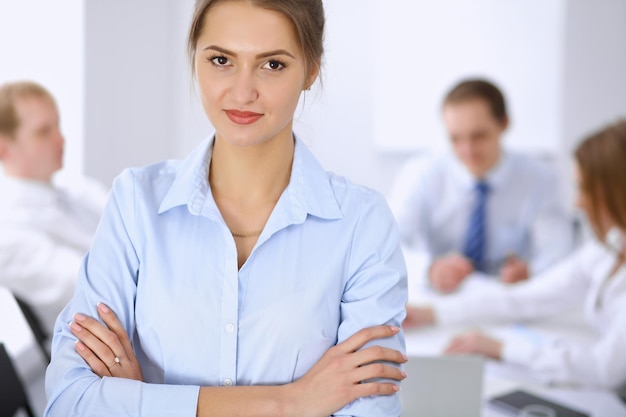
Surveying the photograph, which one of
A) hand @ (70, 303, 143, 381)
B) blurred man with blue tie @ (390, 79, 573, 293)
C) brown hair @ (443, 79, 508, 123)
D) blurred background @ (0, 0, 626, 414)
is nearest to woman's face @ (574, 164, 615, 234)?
blurred man with blue tie @ (390, 79, 573, 293)

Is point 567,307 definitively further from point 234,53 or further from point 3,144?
point 3,144

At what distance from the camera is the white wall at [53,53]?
104 inches

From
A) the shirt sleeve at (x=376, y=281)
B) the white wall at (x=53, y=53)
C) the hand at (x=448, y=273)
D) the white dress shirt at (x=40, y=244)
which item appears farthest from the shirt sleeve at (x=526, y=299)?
the white wall at (x=53, y=53)

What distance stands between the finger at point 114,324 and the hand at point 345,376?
0.32 metres

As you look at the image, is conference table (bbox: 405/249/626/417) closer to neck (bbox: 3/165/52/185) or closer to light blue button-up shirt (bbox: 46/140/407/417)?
A: light blue button-up shirt (bbox: 46/140/407/417)

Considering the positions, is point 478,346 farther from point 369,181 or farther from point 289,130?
point 369,181

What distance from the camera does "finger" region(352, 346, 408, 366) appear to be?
123 cm

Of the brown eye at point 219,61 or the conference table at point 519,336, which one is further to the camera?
the conference table at point 519,336

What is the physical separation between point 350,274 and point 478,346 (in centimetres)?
95

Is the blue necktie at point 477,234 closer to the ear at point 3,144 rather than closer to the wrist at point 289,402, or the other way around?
the ear at point 3,144

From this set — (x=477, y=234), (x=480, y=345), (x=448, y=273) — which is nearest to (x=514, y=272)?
(x=448, y=273)

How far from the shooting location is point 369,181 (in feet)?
17.1

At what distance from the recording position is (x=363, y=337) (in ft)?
4.10

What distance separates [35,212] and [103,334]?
1372 millimetres
